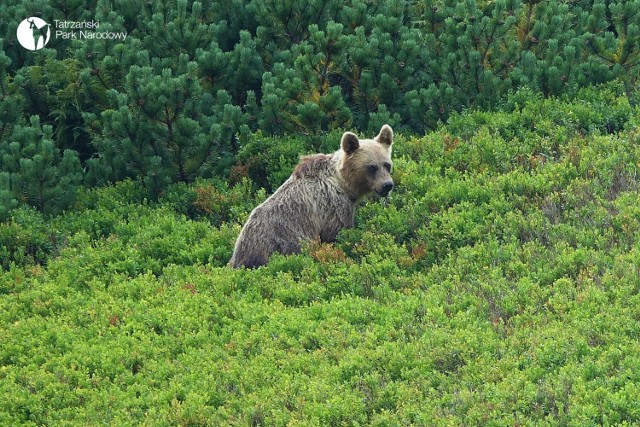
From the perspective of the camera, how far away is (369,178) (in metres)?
14.7

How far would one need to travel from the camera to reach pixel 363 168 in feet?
48.2

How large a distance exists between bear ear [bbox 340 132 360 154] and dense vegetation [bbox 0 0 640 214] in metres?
2.95

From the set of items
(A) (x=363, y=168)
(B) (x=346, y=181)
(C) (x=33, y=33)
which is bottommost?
(B) (x=346, y=181)

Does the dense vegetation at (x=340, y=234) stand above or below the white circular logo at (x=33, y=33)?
below

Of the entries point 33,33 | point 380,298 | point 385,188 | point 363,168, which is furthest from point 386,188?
point 33,33

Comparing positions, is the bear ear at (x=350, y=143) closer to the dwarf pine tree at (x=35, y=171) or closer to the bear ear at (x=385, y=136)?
the bear ear at (x=385, y=136)

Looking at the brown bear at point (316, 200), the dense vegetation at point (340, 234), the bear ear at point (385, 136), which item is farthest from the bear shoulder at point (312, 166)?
the dense vegetation at point (340, 234)

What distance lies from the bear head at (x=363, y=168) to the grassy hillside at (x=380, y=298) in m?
0.45

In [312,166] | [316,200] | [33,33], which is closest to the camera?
[316,200]

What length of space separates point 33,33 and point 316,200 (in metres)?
8.03

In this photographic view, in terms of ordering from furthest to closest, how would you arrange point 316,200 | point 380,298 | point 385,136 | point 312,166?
point 385,136 → point 312,166 → point 316,200 → point 380,298

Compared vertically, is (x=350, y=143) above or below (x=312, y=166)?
above

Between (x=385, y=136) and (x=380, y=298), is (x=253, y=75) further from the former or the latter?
(x=380, y=298)

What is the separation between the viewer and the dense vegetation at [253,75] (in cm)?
1697
